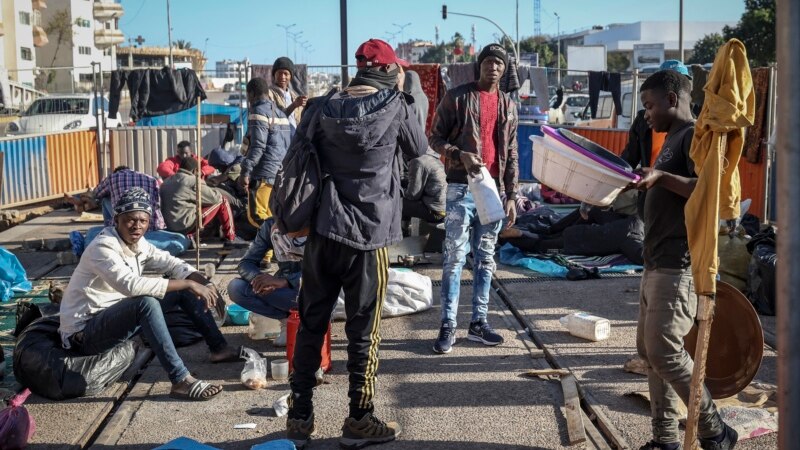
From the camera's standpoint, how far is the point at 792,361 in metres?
2.20

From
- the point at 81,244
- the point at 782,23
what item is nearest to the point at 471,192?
the point at 782,23

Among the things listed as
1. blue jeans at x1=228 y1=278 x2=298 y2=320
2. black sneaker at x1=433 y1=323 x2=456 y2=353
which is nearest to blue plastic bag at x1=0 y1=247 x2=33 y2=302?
blue jeans at x1=228 y1=278 x2=298 y2=320

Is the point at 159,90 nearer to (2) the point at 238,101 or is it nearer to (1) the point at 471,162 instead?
(1) the point at 471,162

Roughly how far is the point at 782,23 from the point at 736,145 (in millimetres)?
1733

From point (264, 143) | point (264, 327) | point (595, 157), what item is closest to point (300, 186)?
point (595, 157)

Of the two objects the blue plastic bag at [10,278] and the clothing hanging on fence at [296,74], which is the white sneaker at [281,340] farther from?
the clothing hanging on fence at [296,74]

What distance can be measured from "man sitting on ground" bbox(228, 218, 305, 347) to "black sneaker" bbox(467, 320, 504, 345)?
4.24ft

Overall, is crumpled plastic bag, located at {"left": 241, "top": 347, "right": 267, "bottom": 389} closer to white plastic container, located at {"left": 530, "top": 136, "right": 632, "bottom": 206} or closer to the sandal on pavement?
the sandal on pavement

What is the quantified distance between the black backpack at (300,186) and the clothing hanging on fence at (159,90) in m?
11.2

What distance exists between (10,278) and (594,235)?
5811mm

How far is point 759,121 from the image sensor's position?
34.9 feet

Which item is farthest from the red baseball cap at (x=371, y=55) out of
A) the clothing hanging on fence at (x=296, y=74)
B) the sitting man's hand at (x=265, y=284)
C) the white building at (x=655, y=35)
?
the white building at (x=655, y=35)

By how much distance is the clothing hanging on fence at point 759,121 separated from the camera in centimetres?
1062

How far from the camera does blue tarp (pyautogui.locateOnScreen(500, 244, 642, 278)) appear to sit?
8781 mm
